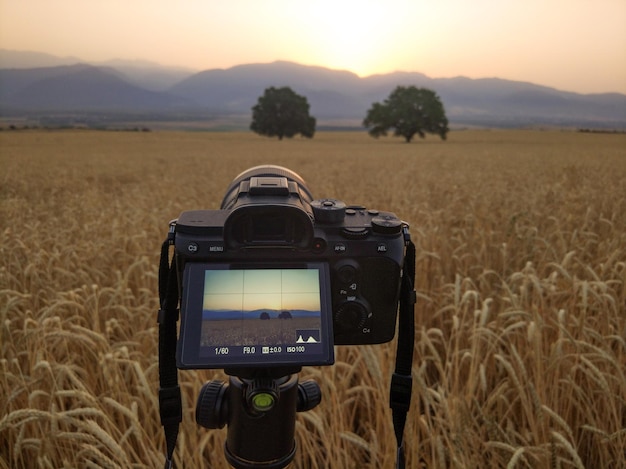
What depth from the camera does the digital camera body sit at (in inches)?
43.3

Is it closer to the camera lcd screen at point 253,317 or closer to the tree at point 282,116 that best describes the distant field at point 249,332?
the camera lcd screen at point 253,317

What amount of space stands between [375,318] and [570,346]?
191cm

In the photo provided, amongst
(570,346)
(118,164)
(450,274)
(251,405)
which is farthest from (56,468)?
(118,164)

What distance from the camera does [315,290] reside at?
1159 mm

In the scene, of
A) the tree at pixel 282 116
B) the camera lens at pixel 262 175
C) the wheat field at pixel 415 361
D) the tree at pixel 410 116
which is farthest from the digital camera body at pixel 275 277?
the tree at pixel 282 116

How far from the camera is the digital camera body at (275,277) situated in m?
1.10

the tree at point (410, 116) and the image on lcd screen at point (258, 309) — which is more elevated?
the tree at point (410, 116)

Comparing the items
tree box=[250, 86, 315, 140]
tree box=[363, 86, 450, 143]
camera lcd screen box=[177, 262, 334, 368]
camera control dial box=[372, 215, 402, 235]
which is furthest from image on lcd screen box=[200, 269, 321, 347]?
tree box=[250, 86, 315, 140]

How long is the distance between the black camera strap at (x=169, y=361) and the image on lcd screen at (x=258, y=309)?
0.48 feet

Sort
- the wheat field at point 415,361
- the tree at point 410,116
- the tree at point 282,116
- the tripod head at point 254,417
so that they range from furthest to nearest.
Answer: the tree at point 282,116, the tree at point 410,116, the wheat field at point 415,361, the tripod head at point 254,417

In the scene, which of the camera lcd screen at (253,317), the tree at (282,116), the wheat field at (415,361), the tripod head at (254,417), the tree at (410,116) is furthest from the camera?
the tree at (282,116)

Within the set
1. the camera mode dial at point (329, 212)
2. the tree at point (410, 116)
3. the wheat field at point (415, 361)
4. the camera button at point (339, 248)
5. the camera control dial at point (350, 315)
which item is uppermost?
the tree at point (410, 116)

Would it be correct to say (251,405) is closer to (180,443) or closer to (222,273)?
(222,273)

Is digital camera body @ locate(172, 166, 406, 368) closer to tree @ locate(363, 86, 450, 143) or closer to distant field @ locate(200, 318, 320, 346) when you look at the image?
distant field @ locate(200, 318, 320, 346)
